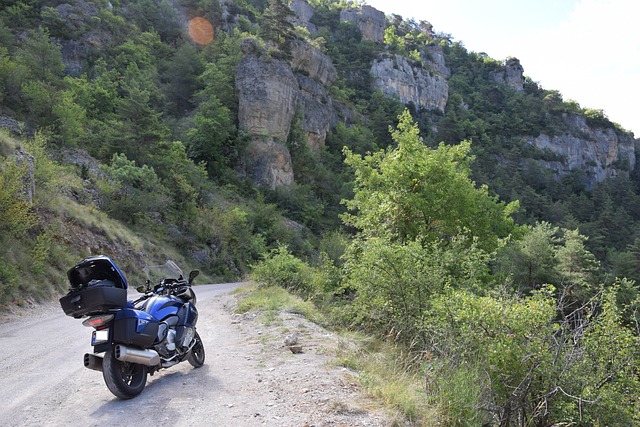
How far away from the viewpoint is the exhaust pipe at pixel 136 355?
4.22 m

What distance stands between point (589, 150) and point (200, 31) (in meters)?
89.4

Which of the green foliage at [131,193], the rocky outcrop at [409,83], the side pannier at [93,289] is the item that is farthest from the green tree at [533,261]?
the rocky outcrop at [409,83]

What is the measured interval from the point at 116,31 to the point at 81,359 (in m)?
48.0

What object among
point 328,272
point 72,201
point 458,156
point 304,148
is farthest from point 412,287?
point 304,148

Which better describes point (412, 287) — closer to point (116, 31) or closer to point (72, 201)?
point (72, 201)

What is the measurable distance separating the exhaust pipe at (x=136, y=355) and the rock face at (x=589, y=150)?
326 feet

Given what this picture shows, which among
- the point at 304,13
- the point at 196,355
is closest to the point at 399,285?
the point at 196,355

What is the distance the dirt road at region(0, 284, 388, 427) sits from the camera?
12.8ft

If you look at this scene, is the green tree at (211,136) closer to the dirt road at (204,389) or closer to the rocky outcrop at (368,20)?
the dirt road at (204,389)

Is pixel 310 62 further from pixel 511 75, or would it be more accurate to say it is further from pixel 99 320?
pixel 511 75

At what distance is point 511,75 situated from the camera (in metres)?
111

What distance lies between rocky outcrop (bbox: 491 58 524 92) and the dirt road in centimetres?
11954

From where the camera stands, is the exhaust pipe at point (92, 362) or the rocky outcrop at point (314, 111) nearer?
the exhaust pipe at point (92, 362)

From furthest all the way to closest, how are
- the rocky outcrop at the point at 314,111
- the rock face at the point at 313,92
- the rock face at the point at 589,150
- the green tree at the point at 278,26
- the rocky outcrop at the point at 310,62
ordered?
the rock face at the point at 589,150 < the rocky outcrop at the point at 310,62 < the rock face at the point at 313,92 < the rocky outcrop at the point at 314,111 < the green tree at the point at 278,26
